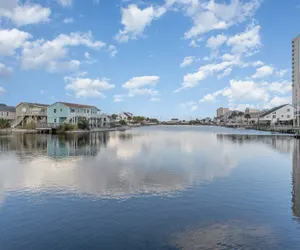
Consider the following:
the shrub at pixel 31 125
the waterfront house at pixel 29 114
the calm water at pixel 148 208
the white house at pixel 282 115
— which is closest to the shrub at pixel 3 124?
the waterfront house at pixel 29 114

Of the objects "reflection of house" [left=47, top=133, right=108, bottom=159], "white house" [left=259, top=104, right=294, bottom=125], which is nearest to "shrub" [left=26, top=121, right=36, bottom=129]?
"reflection of house" [left=47, top=133, right=108, bottom=159]

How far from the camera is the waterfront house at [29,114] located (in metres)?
64.9

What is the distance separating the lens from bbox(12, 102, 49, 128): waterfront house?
2555 inches

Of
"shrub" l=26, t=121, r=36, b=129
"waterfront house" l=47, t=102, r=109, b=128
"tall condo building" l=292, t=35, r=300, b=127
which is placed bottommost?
"shrub" l=26, t=121, r=36, b=129

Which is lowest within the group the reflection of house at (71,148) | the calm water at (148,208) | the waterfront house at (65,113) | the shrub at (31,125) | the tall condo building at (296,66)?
the calm water at (148,208)

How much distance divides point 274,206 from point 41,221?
26.8ft

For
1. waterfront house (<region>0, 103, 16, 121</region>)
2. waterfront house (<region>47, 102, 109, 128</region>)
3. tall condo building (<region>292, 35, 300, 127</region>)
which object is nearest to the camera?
waterfront house (<region>47, 102, 109, 128</region>)

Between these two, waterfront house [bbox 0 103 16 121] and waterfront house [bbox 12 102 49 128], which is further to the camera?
waterfront house [bbox 0 103 16 121]

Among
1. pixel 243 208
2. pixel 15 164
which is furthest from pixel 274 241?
pixel 15 164

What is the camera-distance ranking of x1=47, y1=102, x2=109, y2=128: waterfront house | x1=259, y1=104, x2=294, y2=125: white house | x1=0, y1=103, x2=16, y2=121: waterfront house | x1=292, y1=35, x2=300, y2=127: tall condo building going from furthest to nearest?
x1=292, y1=35, x2=300, y2=127: tall condo building → x1=259, y1=104, x2=294, y2=125: white house → x1=0, y1=103, x2=16, y2=121: waterfront house → x1=47, y1=102, x2=109, y2=128: waterfront house

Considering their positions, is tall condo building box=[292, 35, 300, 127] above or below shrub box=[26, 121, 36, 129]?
above

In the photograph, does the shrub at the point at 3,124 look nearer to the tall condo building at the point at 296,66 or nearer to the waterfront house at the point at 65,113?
the waterfront house at the point at 65,113

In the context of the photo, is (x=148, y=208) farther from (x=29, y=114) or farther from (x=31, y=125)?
(x=29, y=114)

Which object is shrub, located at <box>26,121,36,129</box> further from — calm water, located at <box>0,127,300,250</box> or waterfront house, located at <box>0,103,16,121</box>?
calm water, located at <box>0,127,300,250</box>
